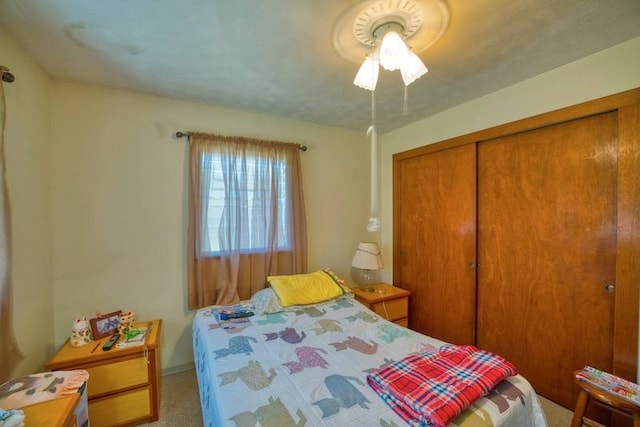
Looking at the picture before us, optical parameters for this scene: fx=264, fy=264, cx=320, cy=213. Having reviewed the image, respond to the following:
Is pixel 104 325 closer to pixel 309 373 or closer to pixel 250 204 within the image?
pixel 250 204

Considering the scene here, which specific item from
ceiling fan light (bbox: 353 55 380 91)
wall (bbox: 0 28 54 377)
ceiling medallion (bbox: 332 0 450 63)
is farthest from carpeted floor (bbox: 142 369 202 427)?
ceiling medallion (bbox: 332 0 450 63)

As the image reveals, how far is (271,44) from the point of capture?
60.8 inches

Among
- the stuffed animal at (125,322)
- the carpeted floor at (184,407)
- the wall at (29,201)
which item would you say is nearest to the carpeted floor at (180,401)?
the carpeted floor at (184,407)

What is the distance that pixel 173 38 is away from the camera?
4.86 feet

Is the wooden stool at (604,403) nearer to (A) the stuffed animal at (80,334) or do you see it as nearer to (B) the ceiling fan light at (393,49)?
(B) the ceiling fan light at (393,49)

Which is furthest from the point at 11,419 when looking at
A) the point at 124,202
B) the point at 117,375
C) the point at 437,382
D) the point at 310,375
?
the point at 437,382

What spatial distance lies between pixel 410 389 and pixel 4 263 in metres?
2.02

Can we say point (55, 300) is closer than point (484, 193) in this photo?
Yes

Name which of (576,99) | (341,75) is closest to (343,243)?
(341,75)

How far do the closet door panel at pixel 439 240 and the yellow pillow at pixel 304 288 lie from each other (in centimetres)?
97

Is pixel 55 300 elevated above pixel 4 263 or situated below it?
below

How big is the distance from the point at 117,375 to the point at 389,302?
227 cm

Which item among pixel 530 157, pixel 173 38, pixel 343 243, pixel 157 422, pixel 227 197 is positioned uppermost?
pixel 173 38

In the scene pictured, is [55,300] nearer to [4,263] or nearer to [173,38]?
[4,263]
